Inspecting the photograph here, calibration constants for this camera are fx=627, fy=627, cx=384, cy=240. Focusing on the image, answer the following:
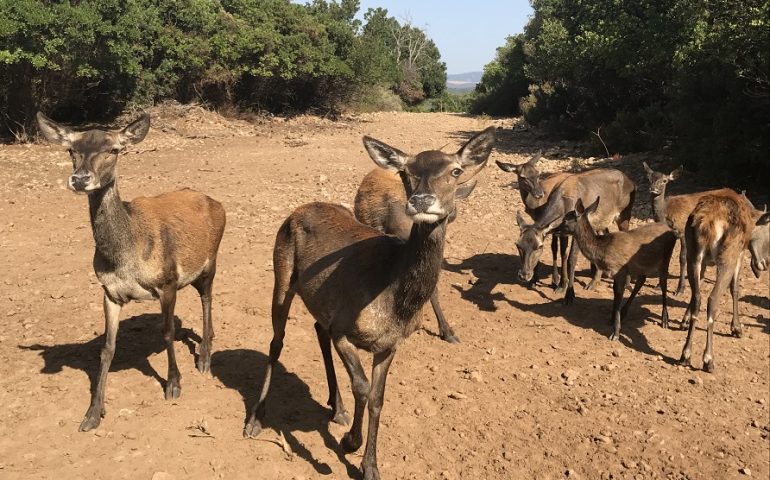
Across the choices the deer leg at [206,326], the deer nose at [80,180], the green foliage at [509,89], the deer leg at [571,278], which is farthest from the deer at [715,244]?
the green foliage at [509,89]

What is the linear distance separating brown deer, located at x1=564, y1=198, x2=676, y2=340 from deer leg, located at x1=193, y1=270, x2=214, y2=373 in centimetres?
501

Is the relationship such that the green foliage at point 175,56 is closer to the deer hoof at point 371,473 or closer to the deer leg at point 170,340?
the deer leg at point 170,340

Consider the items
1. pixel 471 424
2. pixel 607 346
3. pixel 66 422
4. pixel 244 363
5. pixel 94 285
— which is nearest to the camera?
pixel 66 422

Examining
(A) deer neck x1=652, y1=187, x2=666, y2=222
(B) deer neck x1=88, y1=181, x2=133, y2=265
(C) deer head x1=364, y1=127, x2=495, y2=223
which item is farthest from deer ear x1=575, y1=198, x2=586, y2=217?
(B) deer neck x1=88, y1=181, x2=133, y2=265

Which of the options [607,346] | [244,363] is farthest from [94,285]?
[607,346]

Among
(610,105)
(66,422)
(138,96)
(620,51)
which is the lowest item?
(66,422)

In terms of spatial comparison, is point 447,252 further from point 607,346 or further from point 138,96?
point 138,96

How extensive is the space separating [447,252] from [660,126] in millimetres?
9947

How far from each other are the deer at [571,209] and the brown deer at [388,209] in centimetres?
132

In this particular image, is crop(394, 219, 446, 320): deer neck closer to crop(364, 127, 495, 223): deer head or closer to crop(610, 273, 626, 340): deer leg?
crop(364, 127, 495, 223): deer head

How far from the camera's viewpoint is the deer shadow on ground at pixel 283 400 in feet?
17.8

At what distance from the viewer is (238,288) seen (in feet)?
28.6

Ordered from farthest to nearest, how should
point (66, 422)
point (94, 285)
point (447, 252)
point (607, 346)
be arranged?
point (447, 252), point (94, 285), point (607, 346), point (66, 422)

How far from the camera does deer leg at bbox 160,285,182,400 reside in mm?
5965
